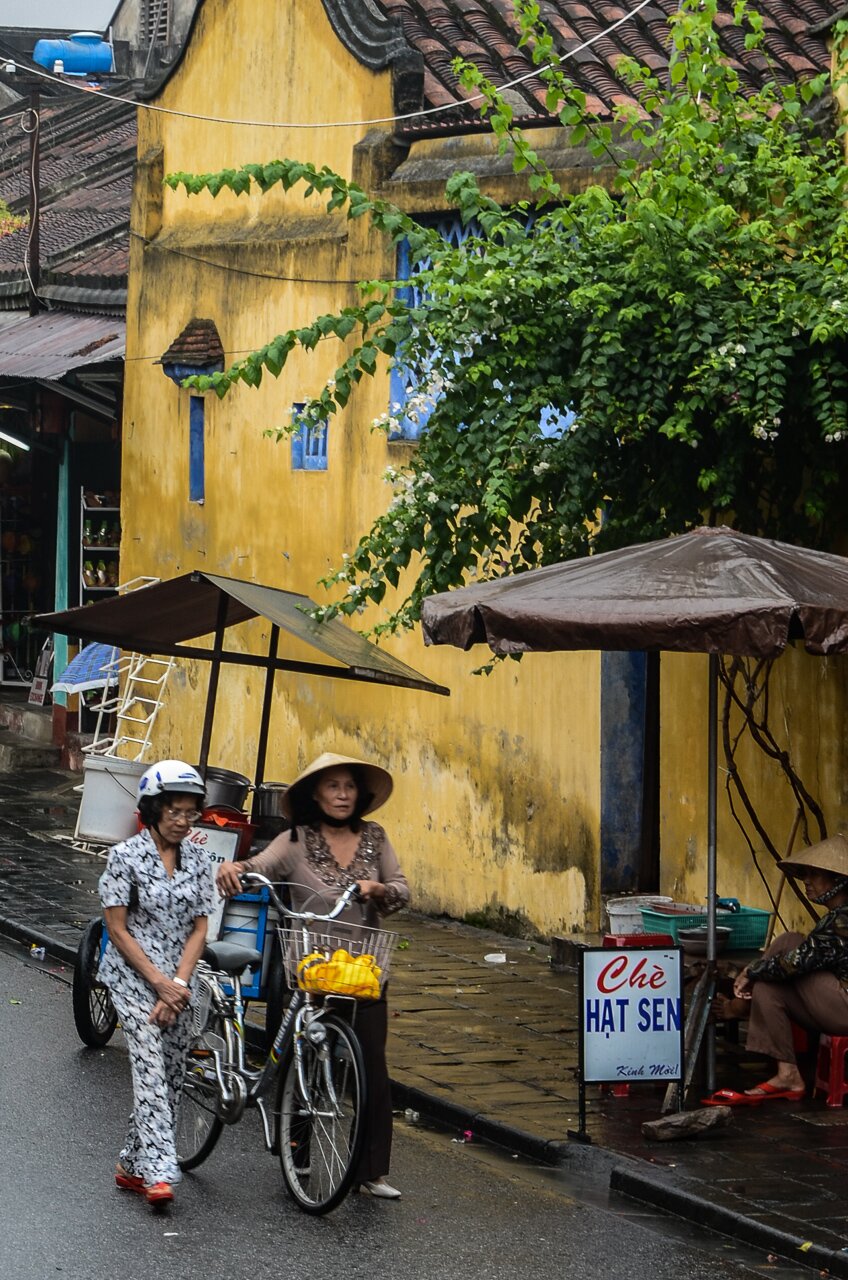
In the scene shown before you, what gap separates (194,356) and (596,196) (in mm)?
7068

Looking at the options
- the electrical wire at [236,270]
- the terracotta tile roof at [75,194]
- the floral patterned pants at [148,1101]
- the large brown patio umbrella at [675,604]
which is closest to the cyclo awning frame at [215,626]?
the large brown patio umbrella at [675,604]

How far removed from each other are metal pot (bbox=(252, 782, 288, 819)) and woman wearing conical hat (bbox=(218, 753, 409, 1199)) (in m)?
3.09

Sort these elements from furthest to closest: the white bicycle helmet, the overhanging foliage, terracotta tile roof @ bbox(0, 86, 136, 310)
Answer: terracotta tile roof @ bbox(0, 86, 136, 310)
the overhanging foliage
the white bicycle helmet

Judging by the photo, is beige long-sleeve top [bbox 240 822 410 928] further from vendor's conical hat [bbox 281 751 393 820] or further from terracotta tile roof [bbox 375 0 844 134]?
terracotta tile roof [bbox 375 0 844 134]

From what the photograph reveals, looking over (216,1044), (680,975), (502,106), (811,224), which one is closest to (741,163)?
(811,224)

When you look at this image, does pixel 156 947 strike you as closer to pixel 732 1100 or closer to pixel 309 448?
pixel 732 1100

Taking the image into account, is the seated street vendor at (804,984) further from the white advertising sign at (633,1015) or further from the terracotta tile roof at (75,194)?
the terracotta tile roof at (75,194)

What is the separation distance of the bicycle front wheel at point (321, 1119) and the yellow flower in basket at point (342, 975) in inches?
5.1

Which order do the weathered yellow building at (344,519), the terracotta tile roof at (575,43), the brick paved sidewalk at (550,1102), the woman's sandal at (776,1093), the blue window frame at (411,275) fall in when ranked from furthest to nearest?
the terracotta tile roof at (575,43) < the blue window frame at (411,275) < the weathered yellow building at (344,519) < the woman's sandal at (776,1093) < the brick paved sidewalk at (550,1102)

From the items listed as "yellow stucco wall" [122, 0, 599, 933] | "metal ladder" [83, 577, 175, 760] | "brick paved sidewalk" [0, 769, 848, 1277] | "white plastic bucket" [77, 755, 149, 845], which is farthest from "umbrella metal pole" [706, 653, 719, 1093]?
"metal ladder" [83, 577, 175, 760]

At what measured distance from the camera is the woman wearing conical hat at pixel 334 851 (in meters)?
8.05

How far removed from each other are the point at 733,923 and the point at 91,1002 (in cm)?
331

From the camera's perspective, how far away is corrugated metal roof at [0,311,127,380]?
1927 cm

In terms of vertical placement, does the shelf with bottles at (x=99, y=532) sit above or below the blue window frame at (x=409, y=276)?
below
